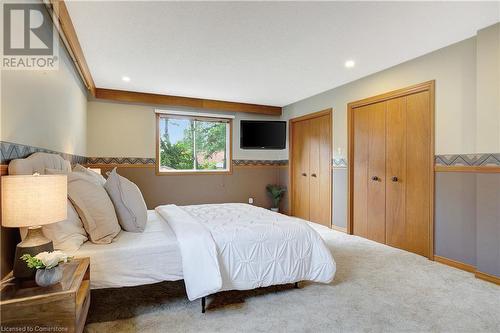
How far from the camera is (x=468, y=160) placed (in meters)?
2.80

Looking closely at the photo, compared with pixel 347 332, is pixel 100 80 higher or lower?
higher

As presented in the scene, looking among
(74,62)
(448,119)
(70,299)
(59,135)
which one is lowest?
(70,299)

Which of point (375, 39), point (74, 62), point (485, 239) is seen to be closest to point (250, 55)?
point (375, 39)

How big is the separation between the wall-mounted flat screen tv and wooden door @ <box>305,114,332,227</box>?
0.81 meters

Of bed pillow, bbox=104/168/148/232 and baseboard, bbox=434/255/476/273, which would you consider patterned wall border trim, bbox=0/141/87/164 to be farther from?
baseboard, bbox=434/255/476/273

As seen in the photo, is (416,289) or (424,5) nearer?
(424,5)

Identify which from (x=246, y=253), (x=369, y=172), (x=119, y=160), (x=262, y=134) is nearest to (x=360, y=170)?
(x=369, y=172)

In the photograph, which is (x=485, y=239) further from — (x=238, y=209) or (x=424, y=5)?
(x=238, y=209)

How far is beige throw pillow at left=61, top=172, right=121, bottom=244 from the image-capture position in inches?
73.9

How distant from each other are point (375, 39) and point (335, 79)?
51.2 inches

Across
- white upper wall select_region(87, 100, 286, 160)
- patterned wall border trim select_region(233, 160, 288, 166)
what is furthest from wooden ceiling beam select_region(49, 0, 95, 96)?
patterned wall border trim select_region(233, 160, 288, 166)

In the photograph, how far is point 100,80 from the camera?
4.13 meters

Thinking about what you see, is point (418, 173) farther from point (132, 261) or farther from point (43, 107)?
point (43, 107)

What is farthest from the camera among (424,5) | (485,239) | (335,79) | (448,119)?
(335,79)
